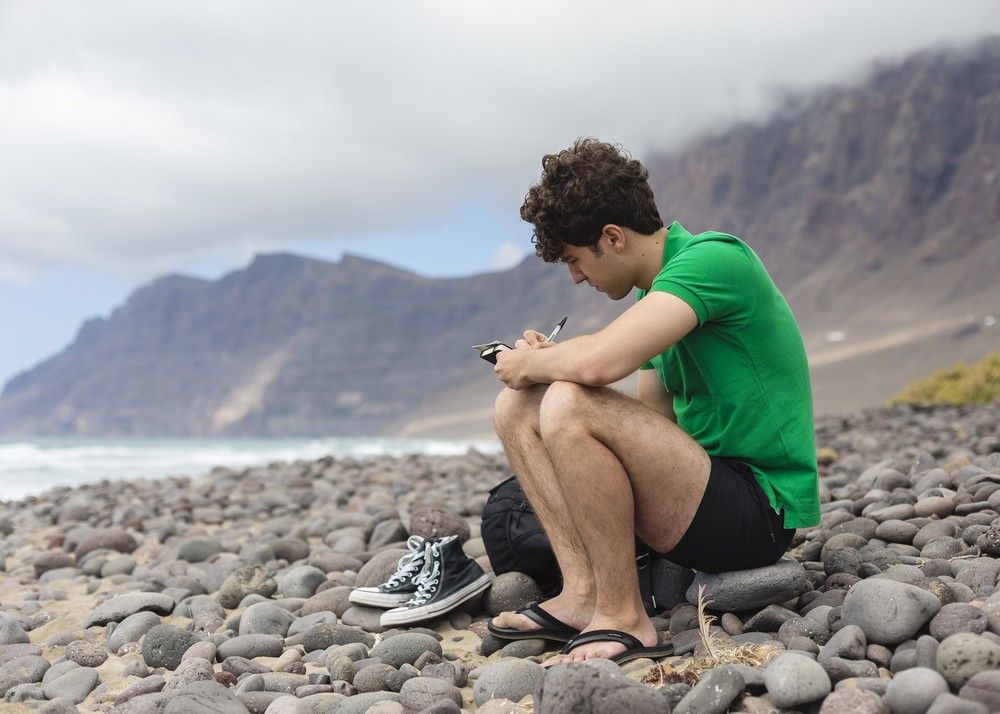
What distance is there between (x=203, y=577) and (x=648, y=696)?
3352 mm

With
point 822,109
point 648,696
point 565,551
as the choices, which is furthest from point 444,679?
point 822,109

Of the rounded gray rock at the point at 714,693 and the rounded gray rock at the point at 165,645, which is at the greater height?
the rounded gray rock at the point at 714,693

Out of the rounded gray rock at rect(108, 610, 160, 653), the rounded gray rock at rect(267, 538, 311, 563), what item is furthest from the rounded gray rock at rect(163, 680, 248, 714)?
the rounded gray rock at rect(267, 538, 311, 563)

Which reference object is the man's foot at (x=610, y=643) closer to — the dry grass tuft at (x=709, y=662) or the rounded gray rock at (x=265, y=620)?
the dry grass tuft at (x=709, y=662)

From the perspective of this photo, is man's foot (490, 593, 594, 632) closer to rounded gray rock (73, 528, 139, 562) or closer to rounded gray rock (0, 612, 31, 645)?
rounded gray rock (0, 612, 31, 645)

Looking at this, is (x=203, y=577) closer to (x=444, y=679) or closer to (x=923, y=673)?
(x=444, y=679)

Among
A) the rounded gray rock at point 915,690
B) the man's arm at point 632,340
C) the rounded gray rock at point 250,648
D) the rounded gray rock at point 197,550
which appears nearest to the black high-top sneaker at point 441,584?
the rounded gray rock at point 250,648

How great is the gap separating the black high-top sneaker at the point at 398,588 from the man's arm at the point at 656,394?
1.19 m

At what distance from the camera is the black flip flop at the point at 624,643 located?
2.97 metres

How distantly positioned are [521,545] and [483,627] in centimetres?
39

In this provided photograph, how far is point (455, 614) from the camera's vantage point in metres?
3.88

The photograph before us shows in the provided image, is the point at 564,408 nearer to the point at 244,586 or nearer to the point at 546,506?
the point at 546,506

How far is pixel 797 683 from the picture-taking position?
2414mm

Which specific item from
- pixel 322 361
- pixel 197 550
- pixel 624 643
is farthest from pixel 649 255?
pixel 322 361
